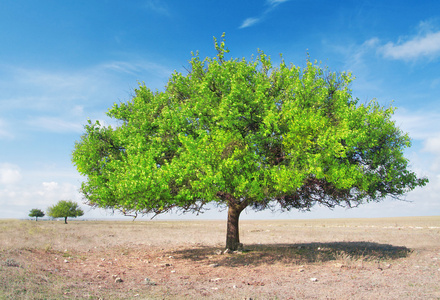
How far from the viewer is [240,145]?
58.3 feet

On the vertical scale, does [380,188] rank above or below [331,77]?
below

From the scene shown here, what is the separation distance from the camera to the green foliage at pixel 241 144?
16719 mm

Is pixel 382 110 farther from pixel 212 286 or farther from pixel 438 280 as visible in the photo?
pixel 212 286

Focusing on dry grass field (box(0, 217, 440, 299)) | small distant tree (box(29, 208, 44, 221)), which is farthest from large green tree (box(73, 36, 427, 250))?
small distant tree (box(29, 208, 44, 221))

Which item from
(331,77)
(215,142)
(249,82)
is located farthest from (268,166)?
(331,77)

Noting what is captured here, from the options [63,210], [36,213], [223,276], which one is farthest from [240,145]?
[36,213]

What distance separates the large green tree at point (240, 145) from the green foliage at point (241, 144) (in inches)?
2.7

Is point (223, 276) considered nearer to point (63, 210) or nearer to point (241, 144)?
point (241, 144)

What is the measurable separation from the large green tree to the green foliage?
0.07 meters

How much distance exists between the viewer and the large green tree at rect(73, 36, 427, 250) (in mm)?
16719

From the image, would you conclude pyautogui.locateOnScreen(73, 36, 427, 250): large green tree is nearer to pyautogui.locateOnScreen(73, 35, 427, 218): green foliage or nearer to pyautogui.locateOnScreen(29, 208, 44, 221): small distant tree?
pyautogui.locateOnScreen(73, 35, 427, 218): green foliage

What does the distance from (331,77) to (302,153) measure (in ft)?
24.3

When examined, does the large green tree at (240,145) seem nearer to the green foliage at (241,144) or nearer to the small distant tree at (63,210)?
the green foliage at (241,144)

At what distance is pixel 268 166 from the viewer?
1789 cm
